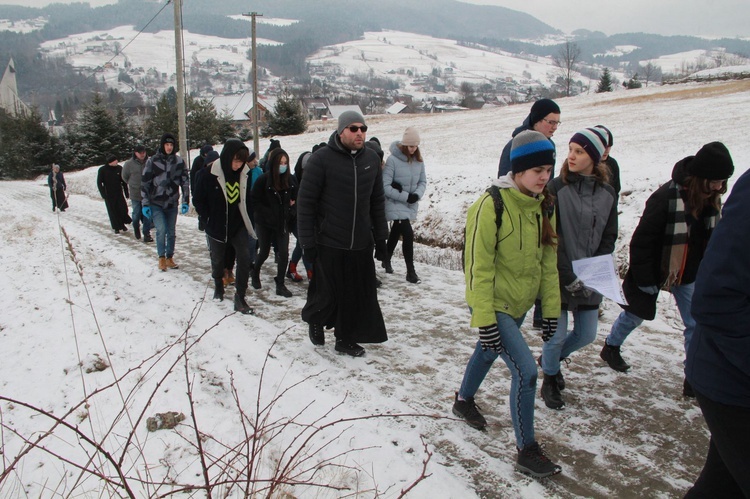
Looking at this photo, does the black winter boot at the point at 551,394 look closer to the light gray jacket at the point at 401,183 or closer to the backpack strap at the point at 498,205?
the backpack strap at the point at 498,205

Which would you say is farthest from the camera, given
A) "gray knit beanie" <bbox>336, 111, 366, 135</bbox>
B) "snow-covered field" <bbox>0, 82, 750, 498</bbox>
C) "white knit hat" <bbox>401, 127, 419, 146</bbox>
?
"white knit hat" <bbox>401, 127, 419, 146</bbox>

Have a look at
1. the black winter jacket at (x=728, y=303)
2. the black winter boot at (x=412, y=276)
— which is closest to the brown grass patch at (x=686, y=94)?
the black winter boot at (x=412, y=276)

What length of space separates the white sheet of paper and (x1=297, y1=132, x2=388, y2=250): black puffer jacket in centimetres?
200

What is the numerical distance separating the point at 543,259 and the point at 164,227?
6834 mm

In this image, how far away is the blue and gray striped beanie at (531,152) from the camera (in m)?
3.06

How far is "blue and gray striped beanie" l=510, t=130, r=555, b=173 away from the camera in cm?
306

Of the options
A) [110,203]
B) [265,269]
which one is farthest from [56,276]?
[110,203]

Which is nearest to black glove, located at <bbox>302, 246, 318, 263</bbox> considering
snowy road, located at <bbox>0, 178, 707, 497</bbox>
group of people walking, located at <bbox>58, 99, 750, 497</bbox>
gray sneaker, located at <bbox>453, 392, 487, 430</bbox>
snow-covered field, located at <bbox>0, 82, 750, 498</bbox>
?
group of people walking, located at <bbox>58, 99, 750, 497</bbox>

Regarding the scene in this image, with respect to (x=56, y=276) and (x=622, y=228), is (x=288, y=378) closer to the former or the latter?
(x=56, y=276)

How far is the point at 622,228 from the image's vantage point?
9359mm

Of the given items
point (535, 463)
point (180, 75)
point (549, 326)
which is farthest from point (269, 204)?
point (180, 75)

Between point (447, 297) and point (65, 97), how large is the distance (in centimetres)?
16531

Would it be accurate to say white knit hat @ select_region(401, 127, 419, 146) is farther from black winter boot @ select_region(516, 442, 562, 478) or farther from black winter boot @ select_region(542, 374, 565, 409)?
black winter boot @ select_region(516, 442, 562, 478)

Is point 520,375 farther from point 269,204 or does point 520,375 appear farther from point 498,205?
point 269,204
